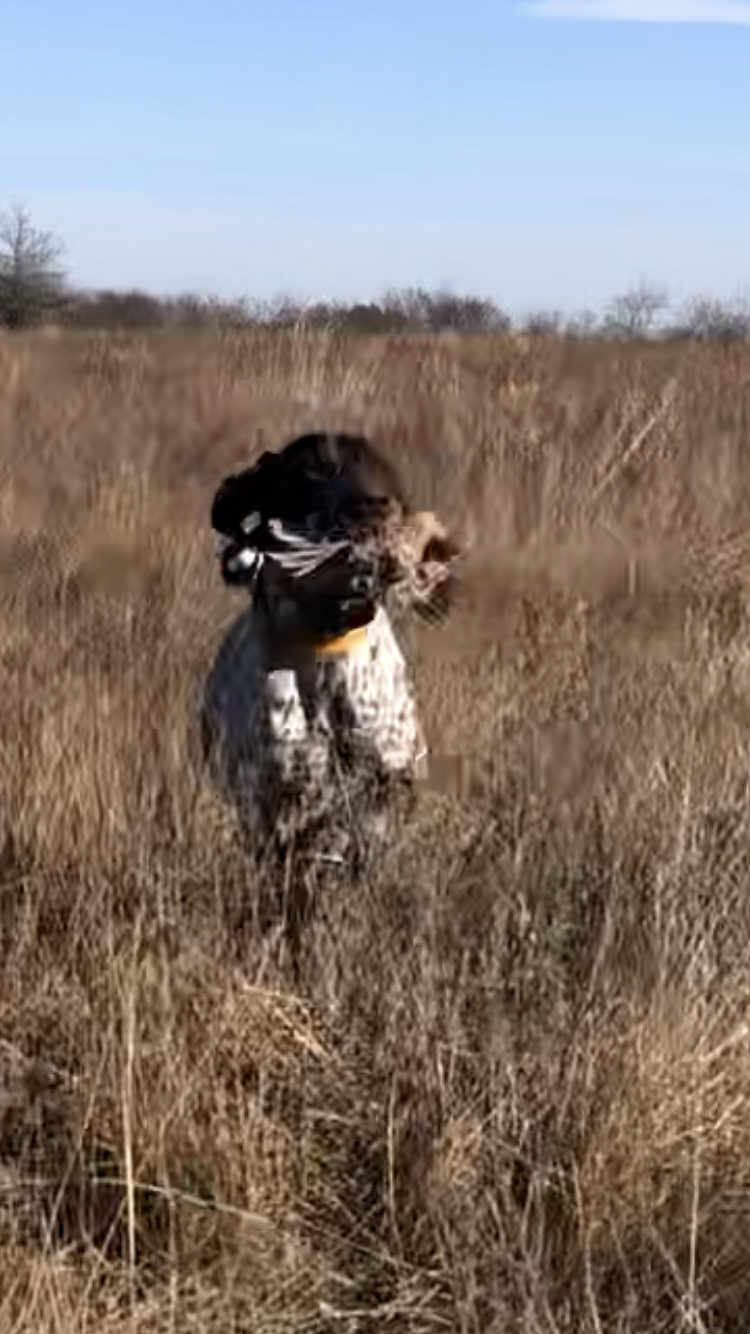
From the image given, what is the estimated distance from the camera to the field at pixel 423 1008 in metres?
3.45

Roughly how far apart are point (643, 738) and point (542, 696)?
613 millimetres

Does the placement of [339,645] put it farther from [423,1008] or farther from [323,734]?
[423,1008]

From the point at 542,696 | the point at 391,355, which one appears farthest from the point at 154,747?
the point at 391,355

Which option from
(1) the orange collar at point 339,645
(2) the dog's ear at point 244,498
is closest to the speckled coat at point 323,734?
(1) the orange collar at point 339,645

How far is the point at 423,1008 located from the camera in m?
3.94

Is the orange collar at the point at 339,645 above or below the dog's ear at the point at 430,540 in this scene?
below

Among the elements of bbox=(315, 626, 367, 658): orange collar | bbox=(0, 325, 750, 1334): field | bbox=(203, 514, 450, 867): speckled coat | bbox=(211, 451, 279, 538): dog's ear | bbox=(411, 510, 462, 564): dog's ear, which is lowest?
bbox=(0, 325, 750, 1334): field

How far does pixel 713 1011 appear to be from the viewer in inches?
155

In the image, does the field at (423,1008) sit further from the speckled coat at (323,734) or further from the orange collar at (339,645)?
the orange collar at (339,645)

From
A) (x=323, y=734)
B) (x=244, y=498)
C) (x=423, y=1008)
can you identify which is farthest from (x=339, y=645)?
(x=423, y=1008)

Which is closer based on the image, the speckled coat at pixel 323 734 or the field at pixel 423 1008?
the field at pixel 423 1008

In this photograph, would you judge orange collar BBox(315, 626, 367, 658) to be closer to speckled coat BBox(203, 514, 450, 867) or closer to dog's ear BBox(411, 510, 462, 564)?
speckled coat BBox(203, 514, 450, 867)

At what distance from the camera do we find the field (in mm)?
3447

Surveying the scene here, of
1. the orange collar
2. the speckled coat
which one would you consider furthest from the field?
the orange collar
